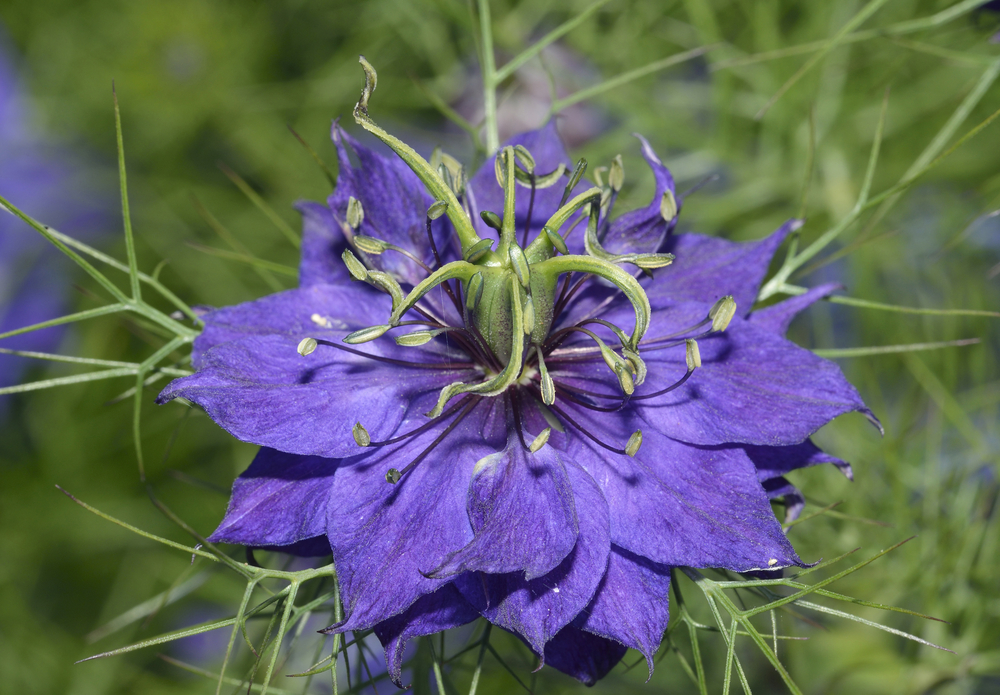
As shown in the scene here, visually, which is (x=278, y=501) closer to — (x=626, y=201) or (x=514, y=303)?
(x=514, y=303)

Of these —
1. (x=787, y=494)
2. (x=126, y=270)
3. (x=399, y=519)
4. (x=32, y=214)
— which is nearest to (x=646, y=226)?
(x=787, y=494)

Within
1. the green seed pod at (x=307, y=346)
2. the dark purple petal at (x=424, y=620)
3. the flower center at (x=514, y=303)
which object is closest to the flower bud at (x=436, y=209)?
the flower center at (x=514, y=303)

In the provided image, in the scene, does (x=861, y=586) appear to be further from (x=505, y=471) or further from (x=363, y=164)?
(x=363, y=164)

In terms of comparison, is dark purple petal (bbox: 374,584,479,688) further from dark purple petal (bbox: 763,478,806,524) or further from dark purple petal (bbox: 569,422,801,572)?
dark purple petal (bbox: 763,478,806,524)

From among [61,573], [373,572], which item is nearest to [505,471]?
[373,572]

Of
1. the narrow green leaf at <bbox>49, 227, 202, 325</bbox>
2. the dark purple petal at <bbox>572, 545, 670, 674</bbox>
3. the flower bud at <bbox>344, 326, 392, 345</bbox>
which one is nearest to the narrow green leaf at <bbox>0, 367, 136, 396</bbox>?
the narrow green leaf at <bbox>49, 227, 202, 325</bbox>

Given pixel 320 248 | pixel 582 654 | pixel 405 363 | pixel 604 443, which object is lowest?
pixel 582 654
